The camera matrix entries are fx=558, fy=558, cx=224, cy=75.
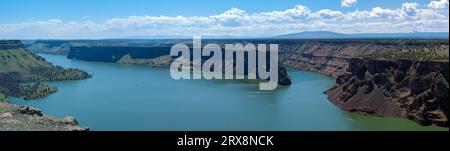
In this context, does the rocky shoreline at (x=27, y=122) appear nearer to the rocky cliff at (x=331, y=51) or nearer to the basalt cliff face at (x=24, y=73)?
the basalt cliff face at (x=24, y=73)

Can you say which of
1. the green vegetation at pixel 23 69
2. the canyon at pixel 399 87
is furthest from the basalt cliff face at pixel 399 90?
the green vegetation at pixel 23 69

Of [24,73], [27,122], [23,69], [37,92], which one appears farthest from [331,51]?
[27,122]

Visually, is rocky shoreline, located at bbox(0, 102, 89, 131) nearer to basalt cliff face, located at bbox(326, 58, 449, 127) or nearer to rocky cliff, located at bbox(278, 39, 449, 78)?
basalt cliff face, located at bbox(326, 58, 449, 127)

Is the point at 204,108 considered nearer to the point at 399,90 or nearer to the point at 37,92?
the point at 399,90
